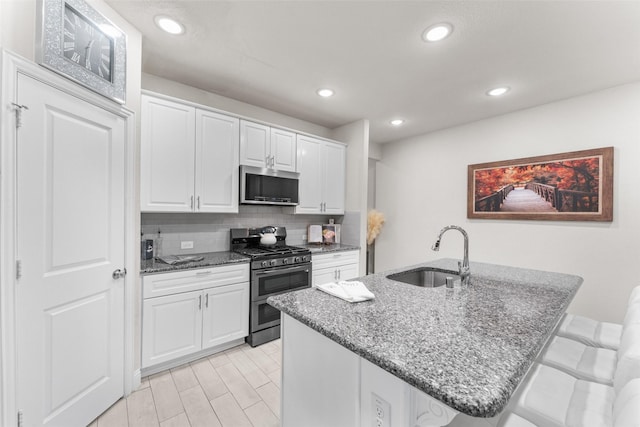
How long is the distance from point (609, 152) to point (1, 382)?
15.7ft

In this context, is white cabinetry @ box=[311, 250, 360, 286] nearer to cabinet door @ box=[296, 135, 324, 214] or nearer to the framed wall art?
cabinet door @ box=[296, 135, 324, 214]

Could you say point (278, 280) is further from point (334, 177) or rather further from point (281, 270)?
point (334, 177)

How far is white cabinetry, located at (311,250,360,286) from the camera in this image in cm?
315

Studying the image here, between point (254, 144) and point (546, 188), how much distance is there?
11.1ft

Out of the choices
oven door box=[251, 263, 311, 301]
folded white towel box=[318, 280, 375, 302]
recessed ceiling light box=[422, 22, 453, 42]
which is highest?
recessed ceiling light box=[422, 22, 453, 42]

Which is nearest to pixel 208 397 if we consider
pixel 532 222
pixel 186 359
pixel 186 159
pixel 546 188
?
pixel 186 359

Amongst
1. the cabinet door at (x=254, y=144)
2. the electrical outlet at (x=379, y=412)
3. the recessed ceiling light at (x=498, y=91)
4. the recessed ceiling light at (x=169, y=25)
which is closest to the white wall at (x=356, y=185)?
the cabinet door at (x=254, y=144)

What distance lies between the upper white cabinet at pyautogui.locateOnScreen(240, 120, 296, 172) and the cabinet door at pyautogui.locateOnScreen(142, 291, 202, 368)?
1502mm

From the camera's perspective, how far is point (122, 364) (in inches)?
73.4

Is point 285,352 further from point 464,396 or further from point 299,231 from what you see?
point 299,231

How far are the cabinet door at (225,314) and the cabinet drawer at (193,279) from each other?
7 cm

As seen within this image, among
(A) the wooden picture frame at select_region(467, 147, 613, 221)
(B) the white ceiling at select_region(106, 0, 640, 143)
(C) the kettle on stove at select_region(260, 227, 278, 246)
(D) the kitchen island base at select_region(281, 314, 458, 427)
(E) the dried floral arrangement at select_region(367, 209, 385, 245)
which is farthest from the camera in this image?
(E) the dried floral arrangement at select_region(367, 209, 385, 245)

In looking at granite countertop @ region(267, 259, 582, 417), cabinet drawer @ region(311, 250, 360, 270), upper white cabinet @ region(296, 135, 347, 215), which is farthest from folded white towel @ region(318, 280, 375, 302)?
upper white cabinet @ region(296, 135, 347, 215)

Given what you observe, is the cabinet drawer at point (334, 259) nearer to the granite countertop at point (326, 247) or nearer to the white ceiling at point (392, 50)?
the granite countertop at point (326, 247)
